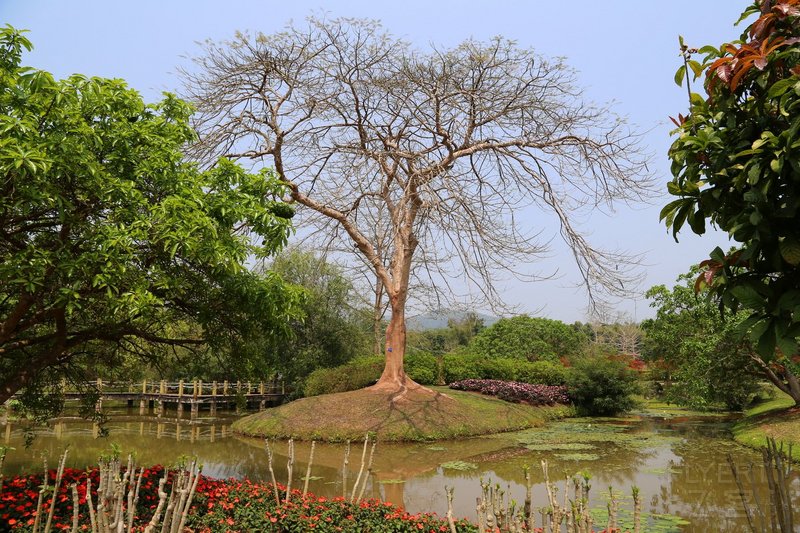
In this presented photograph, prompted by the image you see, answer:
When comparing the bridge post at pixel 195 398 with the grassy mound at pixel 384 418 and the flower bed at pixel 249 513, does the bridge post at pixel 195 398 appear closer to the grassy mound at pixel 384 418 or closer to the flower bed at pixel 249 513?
the grassy mound at pixel 384 418

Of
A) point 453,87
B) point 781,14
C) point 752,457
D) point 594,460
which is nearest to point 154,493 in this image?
point 781,14

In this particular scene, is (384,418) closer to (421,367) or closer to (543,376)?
(421,367)

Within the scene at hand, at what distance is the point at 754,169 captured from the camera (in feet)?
7.34

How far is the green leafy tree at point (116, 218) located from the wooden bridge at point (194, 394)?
17.1m

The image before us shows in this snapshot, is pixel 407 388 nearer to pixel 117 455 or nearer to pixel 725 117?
pixel 117 455

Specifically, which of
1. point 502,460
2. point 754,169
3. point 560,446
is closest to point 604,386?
point 560,446

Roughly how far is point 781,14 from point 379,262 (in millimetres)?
14643

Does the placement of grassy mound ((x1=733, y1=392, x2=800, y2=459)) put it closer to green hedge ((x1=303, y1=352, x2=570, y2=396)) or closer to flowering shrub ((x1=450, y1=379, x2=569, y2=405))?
flowering shrub ((x1=450, y1=379, x2=569, y2=405))

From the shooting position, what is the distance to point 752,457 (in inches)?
463

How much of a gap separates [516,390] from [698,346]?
707cm

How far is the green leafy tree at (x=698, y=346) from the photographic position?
14.8m

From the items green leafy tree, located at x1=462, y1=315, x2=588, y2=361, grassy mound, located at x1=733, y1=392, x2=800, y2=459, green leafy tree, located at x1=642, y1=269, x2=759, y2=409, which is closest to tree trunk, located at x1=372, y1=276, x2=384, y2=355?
green leafy tree, located at x1=462, y1=315, x2=588, y2=361

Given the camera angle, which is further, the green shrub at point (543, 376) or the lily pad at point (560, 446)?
the green shrub at point (543, 376)

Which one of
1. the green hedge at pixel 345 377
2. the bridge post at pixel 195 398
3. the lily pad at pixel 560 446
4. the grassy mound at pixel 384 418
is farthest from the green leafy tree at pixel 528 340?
the lily pad at pixel 560 446
